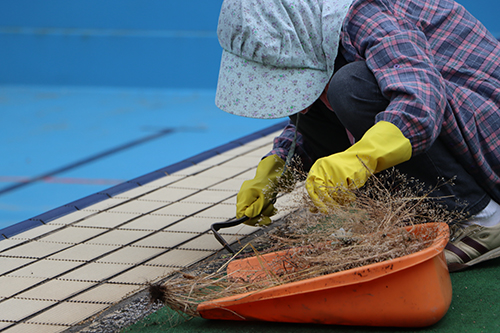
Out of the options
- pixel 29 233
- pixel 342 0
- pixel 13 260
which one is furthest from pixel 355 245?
pixel 29 233

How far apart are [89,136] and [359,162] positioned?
15.0 ft

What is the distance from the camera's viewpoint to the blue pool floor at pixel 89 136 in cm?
410

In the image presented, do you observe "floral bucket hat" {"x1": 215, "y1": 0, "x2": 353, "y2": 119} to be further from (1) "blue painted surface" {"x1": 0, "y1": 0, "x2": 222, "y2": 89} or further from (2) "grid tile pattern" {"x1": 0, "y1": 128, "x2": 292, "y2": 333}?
(1) "blue painted surface" {"x1": 0, "y1": 0, "x2": 222, "y2": 89}

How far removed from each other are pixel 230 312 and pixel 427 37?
3.19ft

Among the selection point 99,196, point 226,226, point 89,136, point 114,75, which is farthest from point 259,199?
point 114,75

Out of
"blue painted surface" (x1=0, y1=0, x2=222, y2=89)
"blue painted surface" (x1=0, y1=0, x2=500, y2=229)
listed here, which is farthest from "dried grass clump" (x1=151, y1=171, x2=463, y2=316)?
"blue painted surface" (x1=0, y1=0, x2=222, y2=89)

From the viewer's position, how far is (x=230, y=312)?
1307mm

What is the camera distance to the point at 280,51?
4.94 feet

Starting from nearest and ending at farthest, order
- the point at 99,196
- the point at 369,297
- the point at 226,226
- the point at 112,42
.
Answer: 1. the point at 369,297
2. the point at 226,226
3. the point at 99,196
4. the point at 112,42

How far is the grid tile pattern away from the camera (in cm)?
155

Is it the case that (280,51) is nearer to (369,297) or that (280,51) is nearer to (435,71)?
(435,71)

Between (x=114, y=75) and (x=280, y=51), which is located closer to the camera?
(x=280, y=51)

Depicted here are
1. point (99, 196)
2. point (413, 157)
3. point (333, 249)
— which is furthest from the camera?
point (99, 196)

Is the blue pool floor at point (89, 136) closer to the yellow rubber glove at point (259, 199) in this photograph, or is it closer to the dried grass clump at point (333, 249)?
the yellow rubber glove at point (259, 199)
